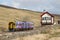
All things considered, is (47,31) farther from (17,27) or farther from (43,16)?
(43,16)

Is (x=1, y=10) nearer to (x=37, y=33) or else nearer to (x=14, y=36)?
(x=37, y=33)

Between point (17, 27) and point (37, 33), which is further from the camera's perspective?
point (17, 27)

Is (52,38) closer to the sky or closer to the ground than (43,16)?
closer to the ground

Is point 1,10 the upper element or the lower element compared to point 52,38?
upper

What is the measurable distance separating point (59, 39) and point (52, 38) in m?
1.40

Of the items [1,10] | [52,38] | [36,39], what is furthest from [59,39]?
[1,10]

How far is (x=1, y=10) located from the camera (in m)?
81.2

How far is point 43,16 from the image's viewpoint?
165 ft

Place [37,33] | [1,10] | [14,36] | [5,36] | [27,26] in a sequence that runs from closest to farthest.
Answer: [5,36] < [14,36] < [37,33] < [27,26] < [1,10]

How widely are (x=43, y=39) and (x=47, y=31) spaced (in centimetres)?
766

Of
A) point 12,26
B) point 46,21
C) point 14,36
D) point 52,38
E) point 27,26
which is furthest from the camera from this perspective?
point 46,21

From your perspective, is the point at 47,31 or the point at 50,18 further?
the point at 50,18

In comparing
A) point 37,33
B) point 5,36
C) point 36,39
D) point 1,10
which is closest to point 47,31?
point 37,33

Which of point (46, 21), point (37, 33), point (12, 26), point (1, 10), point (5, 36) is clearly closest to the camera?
point (5, 36)
